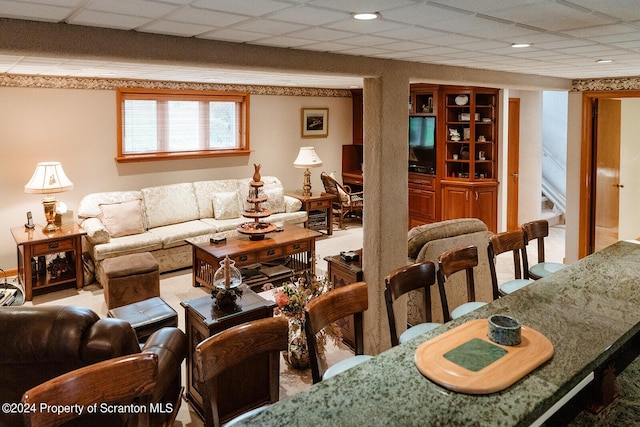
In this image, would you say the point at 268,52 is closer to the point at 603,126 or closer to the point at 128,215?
the point at 128,215

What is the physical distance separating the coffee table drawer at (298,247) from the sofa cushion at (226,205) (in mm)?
1582

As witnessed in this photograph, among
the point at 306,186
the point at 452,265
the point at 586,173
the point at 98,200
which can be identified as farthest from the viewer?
the point at 306,186

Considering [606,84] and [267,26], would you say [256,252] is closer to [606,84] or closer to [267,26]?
[267,26]

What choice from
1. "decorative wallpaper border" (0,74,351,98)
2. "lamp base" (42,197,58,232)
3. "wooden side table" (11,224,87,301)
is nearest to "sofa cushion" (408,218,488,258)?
"wooden side table" (11,224,87,301)

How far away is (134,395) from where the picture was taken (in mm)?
1610

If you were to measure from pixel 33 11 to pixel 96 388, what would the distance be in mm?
1464

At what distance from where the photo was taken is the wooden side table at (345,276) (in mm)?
3896

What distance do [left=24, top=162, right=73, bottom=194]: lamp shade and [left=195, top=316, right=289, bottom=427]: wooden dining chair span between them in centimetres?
459

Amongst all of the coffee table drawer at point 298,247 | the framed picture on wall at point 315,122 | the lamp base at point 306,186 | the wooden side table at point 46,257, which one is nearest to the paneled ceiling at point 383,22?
the coffee table drawer at point 298,247

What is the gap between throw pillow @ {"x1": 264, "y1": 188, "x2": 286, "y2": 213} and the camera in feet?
24.3

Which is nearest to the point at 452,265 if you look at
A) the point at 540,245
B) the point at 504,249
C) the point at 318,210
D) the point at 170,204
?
the point at 504,249

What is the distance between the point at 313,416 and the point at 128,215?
5301 millimetres

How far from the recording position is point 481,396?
1.39 metres

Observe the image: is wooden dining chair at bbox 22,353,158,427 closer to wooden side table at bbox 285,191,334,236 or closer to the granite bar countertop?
the granite bar countertop
